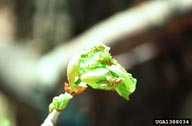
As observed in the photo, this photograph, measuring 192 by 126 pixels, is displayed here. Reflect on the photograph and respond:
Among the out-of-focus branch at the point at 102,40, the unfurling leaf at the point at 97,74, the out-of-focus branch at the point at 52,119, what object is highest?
the out-of-focus branch at the point at 102,40

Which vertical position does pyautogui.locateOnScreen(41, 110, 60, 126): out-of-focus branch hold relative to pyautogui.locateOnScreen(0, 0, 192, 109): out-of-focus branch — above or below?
below

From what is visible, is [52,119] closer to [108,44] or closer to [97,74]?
[97,74]

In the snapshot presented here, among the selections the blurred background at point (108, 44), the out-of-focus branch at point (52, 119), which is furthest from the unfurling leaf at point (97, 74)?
the blurred background at point (108, 44)

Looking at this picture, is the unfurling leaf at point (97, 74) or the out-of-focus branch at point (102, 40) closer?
the unfurling leaf at point (97, 74)

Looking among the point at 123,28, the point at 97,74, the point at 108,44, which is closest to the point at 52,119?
the point at 97,74

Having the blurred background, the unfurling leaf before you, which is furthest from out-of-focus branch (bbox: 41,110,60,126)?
the blurred background

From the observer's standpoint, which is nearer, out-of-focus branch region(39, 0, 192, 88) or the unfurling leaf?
the unfurling leaf

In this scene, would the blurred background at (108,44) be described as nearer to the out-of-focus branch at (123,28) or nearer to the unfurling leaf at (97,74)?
the out-of-focus branch at (123,28)

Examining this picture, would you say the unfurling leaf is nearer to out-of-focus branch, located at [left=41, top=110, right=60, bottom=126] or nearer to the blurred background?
out-of-focus branch, located at [left=41, top=110, right=60, bottom=126]
